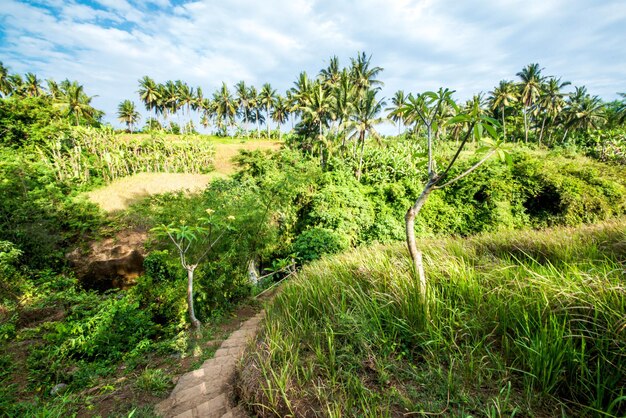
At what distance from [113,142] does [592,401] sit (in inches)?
916

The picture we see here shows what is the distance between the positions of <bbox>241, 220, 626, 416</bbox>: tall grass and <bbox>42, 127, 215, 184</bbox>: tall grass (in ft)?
60.4

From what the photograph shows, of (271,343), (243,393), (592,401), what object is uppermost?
(592,401)

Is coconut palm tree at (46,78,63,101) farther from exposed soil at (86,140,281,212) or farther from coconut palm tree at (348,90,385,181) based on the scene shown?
coconut palm tree at (348,90,385,181)

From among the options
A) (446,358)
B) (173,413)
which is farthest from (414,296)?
(173,413)

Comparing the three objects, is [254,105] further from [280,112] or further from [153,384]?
[153,384]

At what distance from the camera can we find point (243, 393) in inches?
87.6

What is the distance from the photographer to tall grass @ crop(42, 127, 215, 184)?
14672 millimetres

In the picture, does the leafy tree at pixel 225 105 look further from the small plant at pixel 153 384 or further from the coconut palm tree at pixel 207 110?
the small plant at pixel 153 384

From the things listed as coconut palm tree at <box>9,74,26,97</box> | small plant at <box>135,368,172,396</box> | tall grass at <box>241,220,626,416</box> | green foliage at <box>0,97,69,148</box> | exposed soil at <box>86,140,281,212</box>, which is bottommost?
small plant at <box>135,368,172,396</box>

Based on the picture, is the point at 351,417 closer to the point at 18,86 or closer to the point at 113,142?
the point at 113,142

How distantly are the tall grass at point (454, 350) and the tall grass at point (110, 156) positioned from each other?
18395 millimetres

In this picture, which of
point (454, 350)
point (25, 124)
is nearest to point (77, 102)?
point (25, 124)

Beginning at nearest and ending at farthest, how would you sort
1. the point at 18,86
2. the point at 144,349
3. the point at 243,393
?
the point at 243,393
the point at 144,349
the point at 18,86

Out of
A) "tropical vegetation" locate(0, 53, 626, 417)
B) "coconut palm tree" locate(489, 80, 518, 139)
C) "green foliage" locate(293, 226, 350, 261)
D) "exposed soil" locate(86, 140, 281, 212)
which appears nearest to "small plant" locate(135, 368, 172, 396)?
"tropical vegetation" locate(0, 53, 626, 417)
